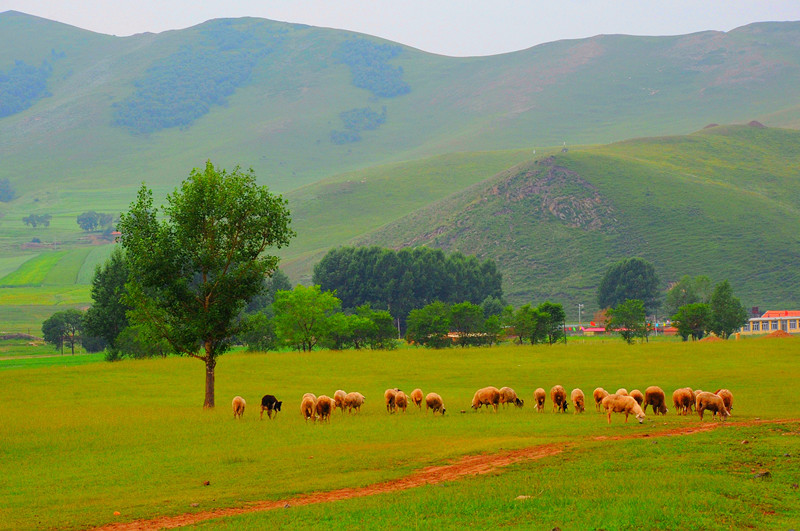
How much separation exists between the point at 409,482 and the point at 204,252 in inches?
1108

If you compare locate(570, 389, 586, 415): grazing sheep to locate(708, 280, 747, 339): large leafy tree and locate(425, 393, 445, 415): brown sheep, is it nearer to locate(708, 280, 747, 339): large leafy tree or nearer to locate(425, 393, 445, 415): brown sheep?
locate(425, 393, 445, 415): brown sheep

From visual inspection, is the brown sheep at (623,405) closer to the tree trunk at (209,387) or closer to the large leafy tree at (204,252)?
the large leafy tree at (204,252)

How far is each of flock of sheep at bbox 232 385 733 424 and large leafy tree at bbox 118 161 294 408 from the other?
7628 millimetres

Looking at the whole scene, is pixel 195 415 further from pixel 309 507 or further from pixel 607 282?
pixel 607 282

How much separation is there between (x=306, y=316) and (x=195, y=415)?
57087 millimetres

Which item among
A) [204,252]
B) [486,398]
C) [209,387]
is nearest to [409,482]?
[486,398]

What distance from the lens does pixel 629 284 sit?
6486 inches

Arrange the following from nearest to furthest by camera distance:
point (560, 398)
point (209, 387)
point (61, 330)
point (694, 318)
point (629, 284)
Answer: point (560, 398), point (209, 387), point (694, 318), point (61, 330), point (629, 284)

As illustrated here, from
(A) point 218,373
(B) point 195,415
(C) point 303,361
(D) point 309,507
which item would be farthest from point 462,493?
(C) point 303,361

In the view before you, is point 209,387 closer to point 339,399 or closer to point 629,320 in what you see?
point 339,399

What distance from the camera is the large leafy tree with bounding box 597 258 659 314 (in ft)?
540

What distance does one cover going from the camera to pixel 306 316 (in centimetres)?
9881

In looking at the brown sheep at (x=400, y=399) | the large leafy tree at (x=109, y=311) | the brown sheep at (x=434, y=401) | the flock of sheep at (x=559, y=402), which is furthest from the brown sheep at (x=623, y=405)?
the large leafy tree at (x=109, y=311)

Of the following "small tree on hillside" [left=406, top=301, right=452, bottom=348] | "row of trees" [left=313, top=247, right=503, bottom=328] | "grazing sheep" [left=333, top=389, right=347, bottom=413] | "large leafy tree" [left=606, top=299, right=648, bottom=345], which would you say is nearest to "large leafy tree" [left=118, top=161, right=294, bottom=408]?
"grazing sheep" [left=333, top=389, right=347, bottom=413]
